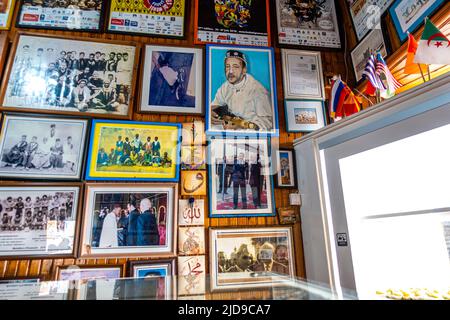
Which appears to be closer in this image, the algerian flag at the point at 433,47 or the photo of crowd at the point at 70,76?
the algerian flag at the point at 433,47

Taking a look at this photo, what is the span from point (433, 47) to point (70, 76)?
200 centimetres

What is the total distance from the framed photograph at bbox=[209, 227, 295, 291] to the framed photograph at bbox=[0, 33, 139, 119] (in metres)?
0.98

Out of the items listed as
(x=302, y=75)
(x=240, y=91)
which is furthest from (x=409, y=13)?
(x=240, y=91)

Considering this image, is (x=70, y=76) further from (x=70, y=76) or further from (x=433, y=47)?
(x=433, y=47)

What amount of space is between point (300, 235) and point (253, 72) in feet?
3.78

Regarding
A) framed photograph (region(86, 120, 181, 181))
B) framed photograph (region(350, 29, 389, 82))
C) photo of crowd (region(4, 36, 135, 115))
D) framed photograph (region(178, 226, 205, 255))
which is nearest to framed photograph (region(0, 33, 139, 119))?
photo of crowd (region(4, 36, 135, 115))

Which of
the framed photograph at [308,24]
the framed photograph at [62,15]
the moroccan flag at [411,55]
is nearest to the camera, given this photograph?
the moroccan flag at [411,55]

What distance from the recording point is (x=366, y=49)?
1.89 meters

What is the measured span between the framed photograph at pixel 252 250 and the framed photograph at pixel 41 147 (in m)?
0.91

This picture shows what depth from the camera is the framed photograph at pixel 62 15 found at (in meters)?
1.85

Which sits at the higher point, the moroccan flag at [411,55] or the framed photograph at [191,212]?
the moroccan flag at [411,55]

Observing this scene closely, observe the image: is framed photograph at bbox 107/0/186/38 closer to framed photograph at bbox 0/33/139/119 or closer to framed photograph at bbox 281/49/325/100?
framed photograph at bbox 0/33/139/119

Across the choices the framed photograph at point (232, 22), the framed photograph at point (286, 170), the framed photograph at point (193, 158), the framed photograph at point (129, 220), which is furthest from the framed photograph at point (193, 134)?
the framed photograph at point (232, 22)

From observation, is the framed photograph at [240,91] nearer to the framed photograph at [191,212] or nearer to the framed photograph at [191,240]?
the framed photograph at [191,212]
